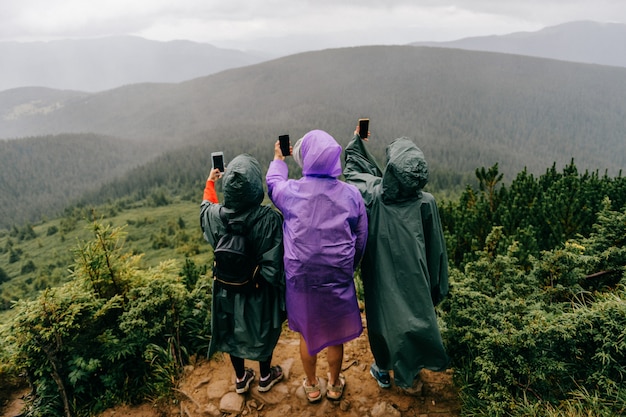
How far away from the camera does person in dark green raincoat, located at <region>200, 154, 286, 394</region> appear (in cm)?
273

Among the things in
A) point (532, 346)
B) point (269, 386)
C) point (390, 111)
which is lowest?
point (390, 111)

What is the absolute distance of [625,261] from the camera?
3.77m

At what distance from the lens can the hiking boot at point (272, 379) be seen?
11.4 feet

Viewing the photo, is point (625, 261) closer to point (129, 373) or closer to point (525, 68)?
point (129, 373)

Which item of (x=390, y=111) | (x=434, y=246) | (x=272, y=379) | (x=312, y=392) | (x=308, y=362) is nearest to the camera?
(x=434, y=246)

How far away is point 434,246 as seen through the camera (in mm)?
3029

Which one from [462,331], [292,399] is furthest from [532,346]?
[292,399]

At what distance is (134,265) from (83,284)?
62 centimetres

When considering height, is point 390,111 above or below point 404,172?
below

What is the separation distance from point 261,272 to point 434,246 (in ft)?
4.84

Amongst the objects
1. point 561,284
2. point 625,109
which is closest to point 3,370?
point 561,284

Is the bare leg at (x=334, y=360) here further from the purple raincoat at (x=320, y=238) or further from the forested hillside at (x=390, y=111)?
the forested hillside at (x=390, y=111)

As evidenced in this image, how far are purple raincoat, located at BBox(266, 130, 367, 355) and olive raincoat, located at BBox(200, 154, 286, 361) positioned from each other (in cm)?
14

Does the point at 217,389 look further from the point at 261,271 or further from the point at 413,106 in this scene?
the point at 413,106
